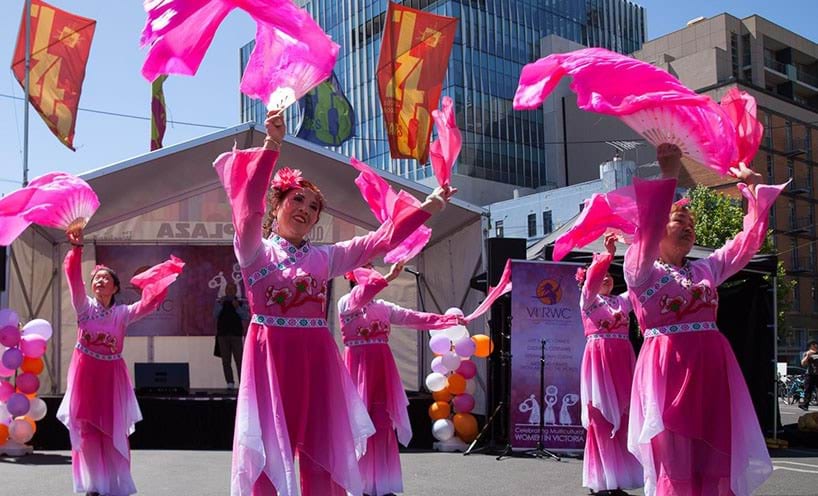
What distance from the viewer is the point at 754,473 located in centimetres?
376

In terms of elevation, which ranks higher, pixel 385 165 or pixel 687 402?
pixel 385 165

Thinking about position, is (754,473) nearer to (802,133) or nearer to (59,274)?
(59,274)

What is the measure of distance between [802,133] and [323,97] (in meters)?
42.1

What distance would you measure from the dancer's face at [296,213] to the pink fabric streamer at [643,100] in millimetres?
996

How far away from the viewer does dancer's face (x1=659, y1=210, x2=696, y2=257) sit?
412cm

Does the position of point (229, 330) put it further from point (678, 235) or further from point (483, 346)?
point (678, 235)

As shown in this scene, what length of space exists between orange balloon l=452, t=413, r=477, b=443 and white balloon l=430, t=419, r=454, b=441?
3.9 inches

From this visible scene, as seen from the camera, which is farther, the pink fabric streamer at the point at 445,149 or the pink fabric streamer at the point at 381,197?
the pink fabric streamer at the point at 381,197

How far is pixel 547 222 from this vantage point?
141 ft

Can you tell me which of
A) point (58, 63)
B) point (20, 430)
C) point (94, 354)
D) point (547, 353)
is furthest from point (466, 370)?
point (58, 63)

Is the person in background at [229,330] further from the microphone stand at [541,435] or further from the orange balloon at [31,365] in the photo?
the microphone stand at [541,435]

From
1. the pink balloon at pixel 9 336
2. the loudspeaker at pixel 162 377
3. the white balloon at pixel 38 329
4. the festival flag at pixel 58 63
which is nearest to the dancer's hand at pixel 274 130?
the pink balloon at pixel 9 336

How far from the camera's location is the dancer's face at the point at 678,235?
13.5 feet

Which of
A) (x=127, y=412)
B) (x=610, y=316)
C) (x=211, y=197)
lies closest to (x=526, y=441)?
(x=610, y=316)
